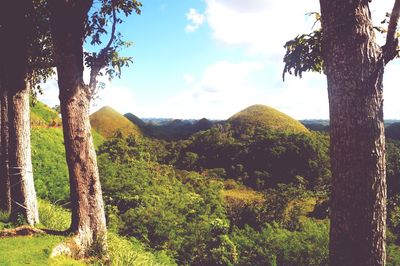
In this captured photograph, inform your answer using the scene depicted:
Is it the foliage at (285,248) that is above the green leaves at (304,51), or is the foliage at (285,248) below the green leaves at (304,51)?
below

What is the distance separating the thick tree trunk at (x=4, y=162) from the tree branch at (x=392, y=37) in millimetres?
9088

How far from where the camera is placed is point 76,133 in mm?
7914

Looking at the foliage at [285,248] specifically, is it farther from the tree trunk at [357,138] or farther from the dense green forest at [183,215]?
the tree trunk at [357,138]

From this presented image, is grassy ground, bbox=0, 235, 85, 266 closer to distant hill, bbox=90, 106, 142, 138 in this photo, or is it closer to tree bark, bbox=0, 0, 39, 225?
tree bark, bbox=0, 0, 39, 225

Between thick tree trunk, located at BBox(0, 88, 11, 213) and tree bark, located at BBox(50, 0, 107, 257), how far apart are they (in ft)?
9.88

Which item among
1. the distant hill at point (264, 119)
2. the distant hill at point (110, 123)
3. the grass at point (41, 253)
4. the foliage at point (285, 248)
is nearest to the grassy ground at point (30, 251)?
the grass at point (41, 253)

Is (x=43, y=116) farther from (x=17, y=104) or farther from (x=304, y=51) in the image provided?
(x=304, y=51)

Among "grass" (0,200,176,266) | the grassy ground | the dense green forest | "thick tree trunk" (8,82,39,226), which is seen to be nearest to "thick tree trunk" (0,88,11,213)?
"thick tree trunk" (8,82,39,226)

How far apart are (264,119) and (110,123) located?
5759cm

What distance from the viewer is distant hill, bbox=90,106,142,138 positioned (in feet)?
447

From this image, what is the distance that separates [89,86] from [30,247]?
11.3 ft

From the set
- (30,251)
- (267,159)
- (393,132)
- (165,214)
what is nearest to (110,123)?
(267,159)

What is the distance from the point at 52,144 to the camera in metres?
27.8

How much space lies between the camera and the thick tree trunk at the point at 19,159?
936 cm
